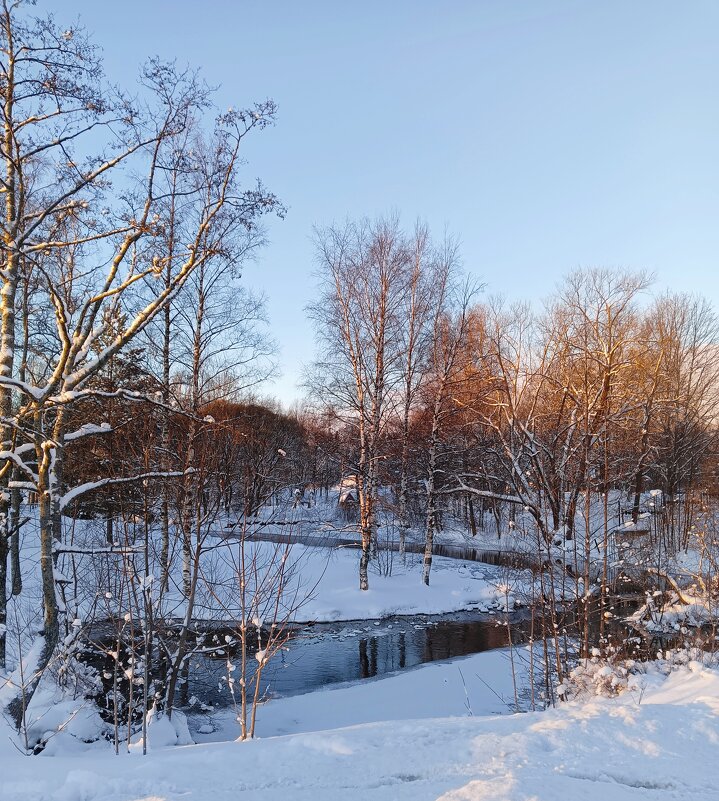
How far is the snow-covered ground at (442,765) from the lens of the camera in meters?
3.45

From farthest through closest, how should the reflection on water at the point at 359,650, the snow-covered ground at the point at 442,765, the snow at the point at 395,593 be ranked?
the snow at the point at 395,593 → the reflection on water at the point at 359,650 → the snow-covered ground at the point at 442,765

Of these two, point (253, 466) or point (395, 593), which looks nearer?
point (253, 466)

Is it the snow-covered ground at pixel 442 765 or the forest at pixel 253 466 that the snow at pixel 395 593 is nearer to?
the forest at pixel 253 466

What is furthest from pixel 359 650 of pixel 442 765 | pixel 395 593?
pixel 442 765

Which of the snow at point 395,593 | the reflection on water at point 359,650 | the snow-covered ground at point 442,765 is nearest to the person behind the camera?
the snow-covered ground at point 442,765

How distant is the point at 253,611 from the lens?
6438mm

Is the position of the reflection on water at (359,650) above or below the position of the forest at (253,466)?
below

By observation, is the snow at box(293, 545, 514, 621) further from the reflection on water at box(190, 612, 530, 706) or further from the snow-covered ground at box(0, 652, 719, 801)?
the snow-covered ground at box(0, 652, 719, 801)

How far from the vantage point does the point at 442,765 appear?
12.6ft

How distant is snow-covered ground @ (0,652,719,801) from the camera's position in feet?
11.3

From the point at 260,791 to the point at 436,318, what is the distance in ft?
→ 53.9

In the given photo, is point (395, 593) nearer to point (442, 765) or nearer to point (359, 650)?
point (359, 650)

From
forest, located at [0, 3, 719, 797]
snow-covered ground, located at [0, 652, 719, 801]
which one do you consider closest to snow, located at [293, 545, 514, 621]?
forest, located at [0, 3, 719, 797]

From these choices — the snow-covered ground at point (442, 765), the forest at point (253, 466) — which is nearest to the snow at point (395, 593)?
the forest at point (253, 466)
